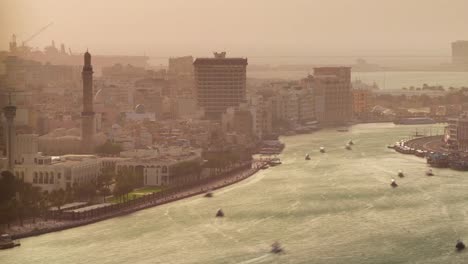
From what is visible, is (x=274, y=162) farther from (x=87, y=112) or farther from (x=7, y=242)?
(x=7, y=242)

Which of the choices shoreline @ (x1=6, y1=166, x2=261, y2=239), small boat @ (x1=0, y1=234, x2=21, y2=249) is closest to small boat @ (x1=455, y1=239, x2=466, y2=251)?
shoreline @ (x1=6, y1=166, x2=261, y2=239)

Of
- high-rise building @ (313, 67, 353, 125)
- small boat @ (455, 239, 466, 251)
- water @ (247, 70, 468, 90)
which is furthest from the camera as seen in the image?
water @ (247, 70, 468, 90)

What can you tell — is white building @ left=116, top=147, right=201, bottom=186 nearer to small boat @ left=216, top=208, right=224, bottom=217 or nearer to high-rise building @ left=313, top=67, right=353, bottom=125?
small boat @ left=216, top=208, right=224, bottom=217

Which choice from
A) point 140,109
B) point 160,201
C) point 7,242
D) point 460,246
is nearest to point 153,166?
point 160,201

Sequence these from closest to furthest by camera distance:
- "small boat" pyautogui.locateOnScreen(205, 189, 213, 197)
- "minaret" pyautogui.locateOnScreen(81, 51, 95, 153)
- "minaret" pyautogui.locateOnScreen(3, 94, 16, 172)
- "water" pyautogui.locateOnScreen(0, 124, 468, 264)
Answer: "water" pyautogui.locateOnScreen(0, 124, 468, 264) < "minaret" pyautogui.locateOnScreen(3, 94, 16, 172) < "small boat" pyautogui.locateOnScreen(205, 189, 213, 197) < "minaret" pyautogui.locateOnScreen(81, 51, 95, 153)

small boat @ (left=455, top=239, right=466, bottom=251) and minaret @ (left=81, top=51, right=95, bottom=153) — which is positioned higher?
minaret @ (left=81, top=51, right=95, bottom=153)

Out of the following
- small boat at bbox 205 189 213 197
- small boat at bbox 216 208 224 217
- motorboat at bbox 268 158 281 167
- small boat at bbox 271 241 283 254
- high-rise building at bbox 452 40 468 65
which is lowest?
small boat at bbox 271 241 283 254

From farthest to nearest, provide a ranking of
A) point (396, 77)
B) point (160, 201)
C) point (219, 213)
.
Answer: point (396, 77)
point (160, 201)
point (219, 213)

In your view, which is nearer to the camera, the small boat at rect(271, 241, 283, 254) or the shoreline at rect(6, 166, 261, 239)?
the small boat at rect(271, 241, 283, 254)
